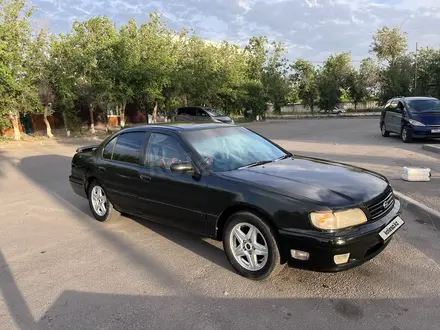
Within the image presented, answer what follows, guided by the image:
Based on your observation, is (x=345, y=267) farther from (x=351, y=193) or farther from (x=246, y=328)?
(x=246, y=328)

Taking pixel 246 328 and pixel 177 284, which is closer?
pixel 246 328

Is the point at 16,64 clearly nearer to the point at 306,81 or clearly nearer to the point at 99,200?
the point at 99,200

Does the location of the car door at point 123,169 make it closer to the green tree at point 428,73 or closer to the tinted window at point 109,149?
the tinted window at point 109,149

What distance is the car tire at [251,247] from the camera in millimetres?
3584

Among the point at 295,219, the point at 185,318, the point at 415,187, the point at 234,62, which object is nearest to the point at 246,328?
the point at 185,318

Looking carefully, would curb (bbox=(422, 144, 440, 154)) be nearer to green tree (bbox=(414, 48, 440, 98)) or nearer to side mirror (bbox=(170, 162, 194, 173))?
side mirror (bbox=(170, 162, 194, 173))

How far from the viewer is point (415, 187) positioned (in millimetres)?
6820

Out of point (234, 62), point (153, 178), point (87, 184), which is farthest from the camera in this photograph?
point (234, 62)

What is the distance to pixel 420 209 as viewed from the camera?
5492 millimetres

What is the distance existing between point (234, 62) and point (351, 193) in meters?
32.6

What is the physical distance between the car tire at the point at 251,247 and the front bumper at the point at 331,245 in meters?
0.13

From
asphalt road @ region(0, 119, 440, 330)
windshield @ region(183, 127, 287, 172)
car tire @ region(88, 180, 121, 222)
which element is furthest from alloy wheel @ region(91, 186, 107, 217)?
windshield @ region(183, 127, 287, 172)

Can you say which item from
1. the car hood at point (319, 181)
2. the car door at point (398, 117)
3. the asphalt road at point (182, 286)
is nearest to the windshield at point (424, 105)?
the car door at point (398, 117)

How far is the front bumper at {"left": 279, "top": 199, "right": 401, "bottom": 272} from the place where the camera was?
3281 millimetres
